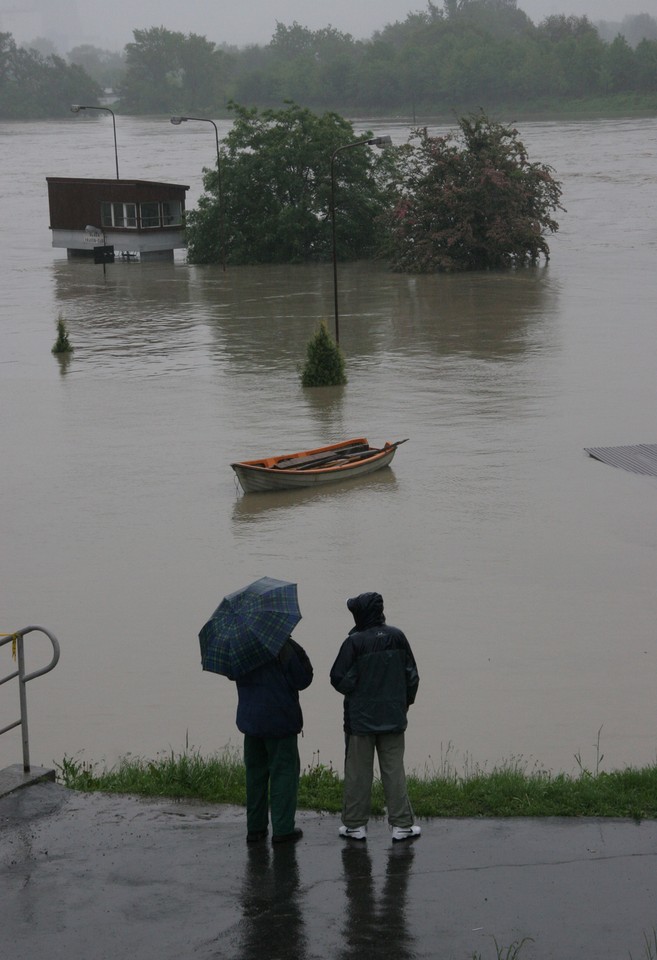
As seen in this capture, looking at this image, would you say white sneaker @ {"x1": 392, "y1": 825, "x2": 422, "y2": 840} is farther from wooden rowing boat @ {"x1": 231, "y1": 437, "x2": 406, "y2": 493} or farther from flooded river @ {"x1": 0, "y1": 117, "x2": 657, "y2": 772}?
wooden rowing boat @ {"x1": 231, "y1": 437, "x2": 406, "y2": 493}

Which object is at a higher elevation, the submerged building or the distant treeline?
the distant treeline

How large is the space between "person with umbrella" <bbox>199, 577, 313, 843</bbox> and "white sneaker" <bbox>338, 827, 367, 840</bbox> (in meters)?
0.25

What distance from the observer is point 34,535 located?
18641mm

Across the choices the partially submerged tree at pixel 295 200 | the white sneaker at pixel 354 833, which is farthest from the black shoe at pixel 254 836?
the partially submerged tree at pixel 295 200

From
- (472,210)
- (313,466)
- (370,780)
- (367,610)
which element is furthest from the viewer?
(472,210)

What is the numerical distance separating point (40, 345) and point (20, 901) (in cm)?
3341

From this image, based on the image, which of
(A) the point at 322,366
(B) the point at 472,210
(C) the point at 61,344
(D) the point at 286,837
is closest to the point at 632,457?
(A) the point at 322,366

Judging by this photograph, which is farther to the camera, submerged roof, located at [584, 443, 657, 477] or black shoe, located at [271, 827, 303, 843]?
submerged roof, located at [584, 443, 657, 477]

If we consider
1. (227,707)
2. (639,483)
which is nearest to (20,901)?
(227,707)

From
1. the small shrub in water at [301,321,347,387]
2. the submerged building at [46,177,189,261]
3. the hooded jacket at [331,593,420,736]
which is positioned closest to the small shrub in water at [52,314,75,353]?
the small shrub in water at [301,321,347,387]

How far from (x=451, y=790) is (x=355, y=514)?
11786mm

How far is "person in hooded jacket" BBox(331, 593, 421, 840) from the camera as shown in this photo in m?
6.79

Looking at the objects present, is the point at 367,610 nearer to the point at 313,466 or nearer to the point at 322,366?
the point at 313,466

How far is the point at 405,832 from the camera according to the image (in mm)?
6805
